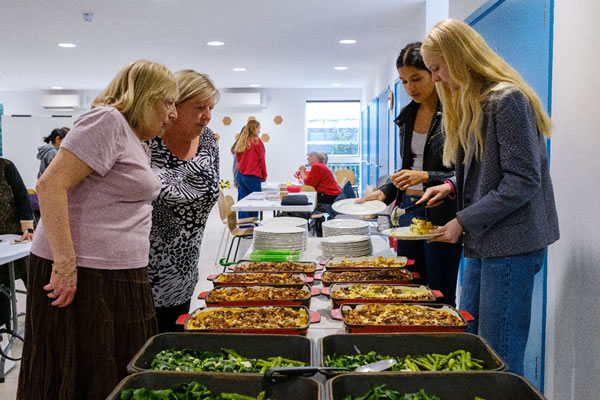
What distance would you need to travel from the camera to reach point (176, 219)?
196 centimetres

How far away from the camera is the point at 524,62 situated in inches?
104

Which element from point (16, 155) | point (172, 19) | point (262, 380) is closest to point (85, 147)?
point (262, 380)

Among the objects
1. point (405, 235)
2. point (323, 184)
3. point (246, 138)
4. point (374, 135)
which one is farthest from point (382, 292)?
point (374, 135)

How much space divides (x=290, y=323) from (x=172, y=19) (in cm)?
497

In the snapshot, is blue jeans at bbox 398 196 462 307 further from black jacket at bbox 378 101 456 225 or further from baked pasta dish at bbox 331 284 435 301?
baked pasta dish at bbox 331 284 435 301

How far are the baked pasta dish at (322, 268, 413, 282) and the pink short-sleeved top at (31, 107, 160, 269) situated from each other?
0.70 metres

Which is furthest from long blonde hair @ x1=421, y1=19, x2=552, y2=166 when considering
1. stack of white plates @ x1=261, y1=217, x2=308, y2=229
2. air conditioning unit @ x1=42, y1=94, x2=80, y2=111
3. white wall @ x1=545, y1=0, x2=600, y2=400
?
air conditioning unit @ x1=42, y1=94, x2=80, y2=111

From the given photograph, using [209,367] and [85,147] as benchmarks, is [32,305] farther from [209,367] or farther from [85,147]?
[209,367]

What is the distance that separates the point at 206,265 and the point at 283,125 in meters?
7.07

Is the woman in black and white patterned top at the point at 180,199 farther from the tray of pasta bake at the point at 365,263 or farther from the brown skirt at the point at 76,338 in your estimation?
the tray of pasta bake at the point at 365,263

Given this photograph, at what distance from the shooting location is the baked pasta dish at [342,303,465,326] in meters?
1.46

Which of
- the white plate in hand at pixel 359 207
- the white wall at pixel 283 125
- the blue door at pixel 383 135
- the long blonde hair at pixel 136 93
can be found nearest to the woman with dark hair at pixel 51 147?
the blue door at pixel 383 135

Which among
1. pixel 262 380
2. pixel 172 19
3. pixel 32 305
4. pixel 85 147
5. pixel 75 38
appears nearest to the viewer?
pixel 262 380

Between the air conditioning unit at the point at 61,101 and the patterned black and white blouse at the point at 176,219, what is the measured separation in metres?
11.8
